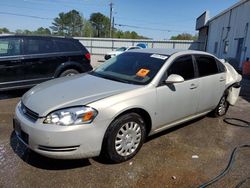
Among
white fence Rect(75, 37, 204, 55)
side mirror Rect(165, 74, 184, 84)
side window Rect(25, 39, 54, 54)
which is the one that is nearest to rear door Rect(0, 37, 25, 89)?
side window Rect(25, 39, 54, 54)

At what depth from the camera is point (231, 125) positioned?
5168 millimetres

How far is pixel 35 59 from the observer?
6348 millimetres

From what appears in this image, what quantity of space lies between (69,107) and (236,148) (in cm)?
282

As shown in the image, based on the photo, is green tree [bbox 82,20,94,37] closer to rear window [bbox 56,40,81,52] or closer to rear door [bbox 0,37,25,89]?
rear window [bbox 56,40,81,52]

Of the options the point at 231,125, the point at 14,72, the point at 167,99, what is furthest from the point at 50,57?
the point at 231,125

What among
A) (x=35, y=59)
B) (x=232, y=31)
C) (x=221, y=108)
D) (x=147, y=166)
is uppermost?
(x=232, y=31)

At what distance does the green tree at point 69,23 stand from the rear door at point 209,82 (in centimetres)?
8157

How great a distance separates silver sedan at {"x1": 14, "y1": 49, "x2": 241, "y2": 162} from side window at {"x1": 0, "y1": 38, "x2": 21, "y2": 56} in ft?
9.18

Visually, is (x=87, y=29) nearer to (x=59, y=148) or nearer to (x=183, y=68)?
(x=183, y=68)

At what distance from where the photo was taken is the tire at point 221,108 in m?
5.44

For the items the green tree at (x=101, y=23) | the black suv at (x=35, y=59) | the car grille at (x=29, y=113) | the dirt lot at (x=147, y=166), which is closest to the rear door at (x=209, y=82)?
the dirt lot at (x=147, y=166)

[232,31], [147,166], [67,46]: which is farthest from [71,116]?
[232,31]

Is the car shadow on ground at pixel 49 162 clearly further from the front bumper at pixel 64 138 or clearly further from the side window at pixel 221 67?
the side window at pixel 221 67

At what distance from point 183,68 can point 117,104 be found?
164 cm
